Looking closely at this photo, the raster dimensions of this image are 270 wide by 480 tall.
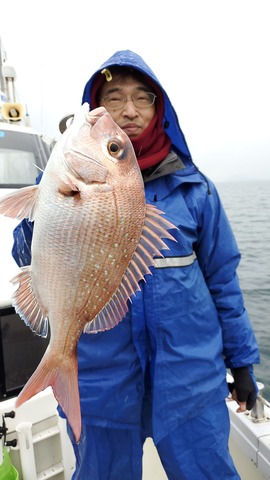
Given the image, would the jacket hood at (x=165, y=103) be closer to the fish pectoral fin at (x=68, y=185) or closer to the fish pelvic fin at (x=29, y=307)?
the fish pectoral fin at (x=68, y=185)

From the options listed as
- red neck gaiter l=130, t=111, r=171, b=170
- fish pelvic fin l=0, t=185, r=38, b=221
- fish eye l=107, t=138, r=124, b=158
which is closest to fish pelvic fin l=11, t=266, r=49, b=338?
fish pelvic fin l=0, t=185, r=38, b=221

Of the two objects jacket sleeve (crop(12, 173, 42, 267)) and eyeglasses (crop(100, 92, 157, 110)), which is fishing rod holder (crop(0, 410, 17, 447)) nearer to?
jacket sleeve (crop(12, 173, 42, 267))

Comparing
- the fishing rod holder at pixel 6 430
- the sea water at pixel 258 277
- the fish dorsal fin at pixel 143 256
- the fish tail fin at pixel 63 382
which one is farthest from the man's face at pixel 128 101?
the sea water at pixel 258 277

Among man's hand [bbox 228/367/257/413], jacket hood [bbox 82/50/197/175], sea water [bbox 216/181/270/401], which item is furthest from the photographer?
sea water [bbox 216/181/270/401]

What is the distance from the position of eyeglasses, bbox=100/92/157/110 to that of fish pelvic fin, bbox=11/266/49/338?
0.98m

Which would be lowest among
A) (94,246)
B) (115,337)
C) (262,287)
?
(262,287)

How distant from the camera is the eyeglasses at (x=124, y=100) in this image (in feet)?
6.21

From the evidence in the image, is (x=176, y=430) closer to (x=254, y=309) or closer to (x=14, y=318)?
(x=14, y=318)

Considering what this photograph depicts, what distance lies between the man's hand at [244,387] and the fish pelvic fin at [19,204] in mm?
1390

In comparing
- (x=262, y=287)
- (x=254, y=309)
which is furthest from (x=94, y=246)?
(x=262, y=287)

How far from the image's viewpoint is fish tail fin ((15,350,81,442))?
4.41 ft

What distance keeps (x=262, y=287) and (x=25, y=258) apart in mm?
9198

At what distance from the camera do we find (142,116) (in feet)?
6.24

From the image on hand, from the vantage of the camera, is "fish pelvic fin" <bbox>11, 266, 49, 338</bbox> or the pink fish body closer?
the pink fish body
